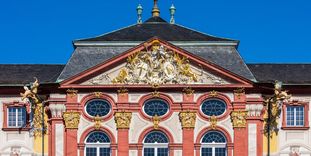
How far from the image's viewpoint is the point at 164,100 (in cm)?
7938

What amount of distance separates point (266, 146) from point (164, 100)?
7405 mm

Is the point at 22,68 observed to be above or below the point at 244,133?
above

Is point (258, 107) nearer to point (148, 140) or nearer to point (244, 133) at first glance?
point (244, 133)

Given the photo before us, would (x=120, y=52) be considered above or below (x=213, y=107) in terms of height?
above

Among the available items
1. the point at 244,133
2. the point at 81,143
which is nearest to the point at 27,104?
the point at 81,143

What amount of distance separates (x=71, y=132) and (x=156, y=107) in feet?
18.9

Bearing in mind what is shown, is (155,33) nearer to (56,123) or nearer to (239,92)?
(239,92)

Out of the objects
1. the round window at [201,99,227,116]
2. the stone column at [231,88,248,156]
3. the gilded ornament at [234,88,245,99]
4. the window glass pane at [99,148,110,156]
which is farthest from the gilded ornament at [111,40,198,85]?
the window glass pane at [99,148,110,156]

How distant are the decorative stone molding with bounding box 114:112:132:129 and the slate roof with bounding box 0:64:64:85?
508 cm

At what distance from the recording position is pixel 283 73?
83.2 metres

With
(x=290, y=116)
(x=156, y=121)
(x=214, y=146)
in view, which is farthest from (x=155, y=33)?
(x=290, y=116)

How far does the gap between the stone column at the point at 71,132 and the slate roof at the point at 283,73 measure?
12.5m

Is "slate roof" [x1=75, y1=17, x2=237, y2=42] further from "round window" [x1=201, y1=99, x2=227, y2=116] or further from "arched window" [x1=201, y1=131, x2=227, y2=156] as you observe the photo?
"arched window" [x1=201, y1=131, x2=227, y2=156]

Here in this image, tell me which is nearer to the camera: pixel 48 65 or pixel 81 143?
pixel 81 143
